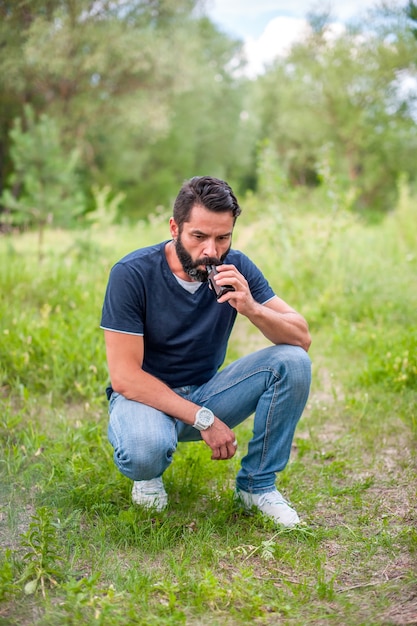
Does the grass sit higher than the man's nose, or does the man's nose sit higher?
the man's nose

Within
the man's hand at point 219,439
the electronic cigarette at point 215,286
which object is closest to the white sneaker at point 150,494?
the man's hand at point 219,439

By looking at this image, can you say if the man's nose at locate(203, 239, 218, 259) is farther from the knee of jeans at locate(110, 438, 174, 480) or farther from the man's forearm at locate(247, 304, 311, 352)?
the knee of jeans at locate(110, 438, 174, 480)

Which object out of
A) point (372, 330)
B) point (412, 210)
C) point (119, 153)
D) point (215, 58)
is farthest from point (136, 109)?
point (372, 330)

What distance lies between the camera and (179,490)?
291 cm

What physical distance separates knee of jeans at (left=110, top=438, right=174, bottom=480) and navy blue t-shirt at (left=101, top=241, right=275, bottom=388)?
0.40 m

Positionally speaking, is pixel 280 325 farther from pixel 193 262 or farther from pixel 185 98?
pixel 185 98

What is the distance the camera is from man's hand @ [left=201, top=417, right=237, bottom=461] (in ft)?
8.55

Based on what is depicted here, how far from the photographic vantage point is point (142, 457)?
2.49 meters

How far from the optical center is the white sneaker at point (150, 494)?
8.75ft

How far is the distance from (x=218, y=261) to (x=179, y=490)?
1110mm

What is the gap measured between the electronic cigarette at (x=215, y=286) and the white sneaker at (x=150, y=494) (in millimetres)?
873

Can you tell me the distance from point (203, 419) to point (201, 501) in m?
0.54

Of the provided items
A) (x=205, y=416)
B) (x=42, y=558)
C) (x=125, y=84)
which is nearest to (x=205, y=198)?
(x=205, y=416)

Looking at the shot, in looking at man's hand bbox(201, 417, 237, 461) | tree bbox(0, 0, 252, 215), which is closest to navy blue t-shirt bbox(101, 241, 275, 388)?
man's hand bbox(201, 417, 237, 461)
